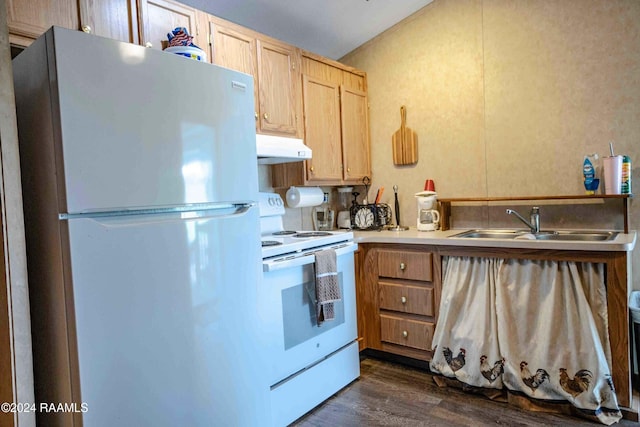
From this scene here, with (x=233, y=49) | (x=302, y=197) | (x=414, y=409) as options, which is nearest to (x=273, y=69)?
(x=233, y=49)

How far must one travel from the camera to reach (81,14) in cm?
160

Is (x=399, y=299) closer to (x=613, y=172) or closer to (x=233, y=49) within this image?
(x=613, y=172)

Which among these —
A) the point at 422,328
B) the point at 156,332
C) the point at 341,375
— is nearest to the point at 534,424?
the point at 422,328

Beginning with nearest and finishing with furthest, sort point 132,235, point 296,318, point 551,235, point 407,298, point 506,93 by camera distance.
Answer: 1. point 132,235
2. point 296,318
3. point 551,235
4. point 407,298
5. point 506,93

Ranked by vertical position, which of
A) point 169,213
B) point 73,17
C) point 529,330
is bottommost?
point 529,330

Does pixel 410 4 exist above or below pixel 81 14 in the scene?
above

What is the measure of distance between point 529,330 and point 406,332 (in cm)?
73

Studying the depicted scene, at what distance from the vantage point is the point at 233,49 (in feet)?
7.26

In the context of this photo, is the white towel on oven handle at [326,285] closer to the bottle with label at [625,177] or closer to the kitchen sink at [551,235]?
the kitchen sink at [551,235]

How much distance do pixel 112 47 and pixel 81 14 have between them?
602 millimetres

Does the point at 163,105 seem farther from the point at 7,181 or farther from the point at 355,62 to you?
the point at 355,62

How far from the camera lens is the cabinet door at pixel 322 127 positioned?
2709 millimetres

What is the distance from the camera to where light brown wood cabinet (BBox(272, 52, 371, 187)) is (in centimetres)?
271

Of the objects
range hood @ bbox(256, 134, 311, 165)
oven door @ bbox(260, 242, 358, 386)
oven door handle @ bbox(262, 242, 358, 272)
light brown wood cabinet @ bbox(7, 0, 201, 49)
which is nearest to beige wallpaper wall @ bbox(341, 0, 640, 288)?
range hood @ bbox(256, 134, 311, 165)
